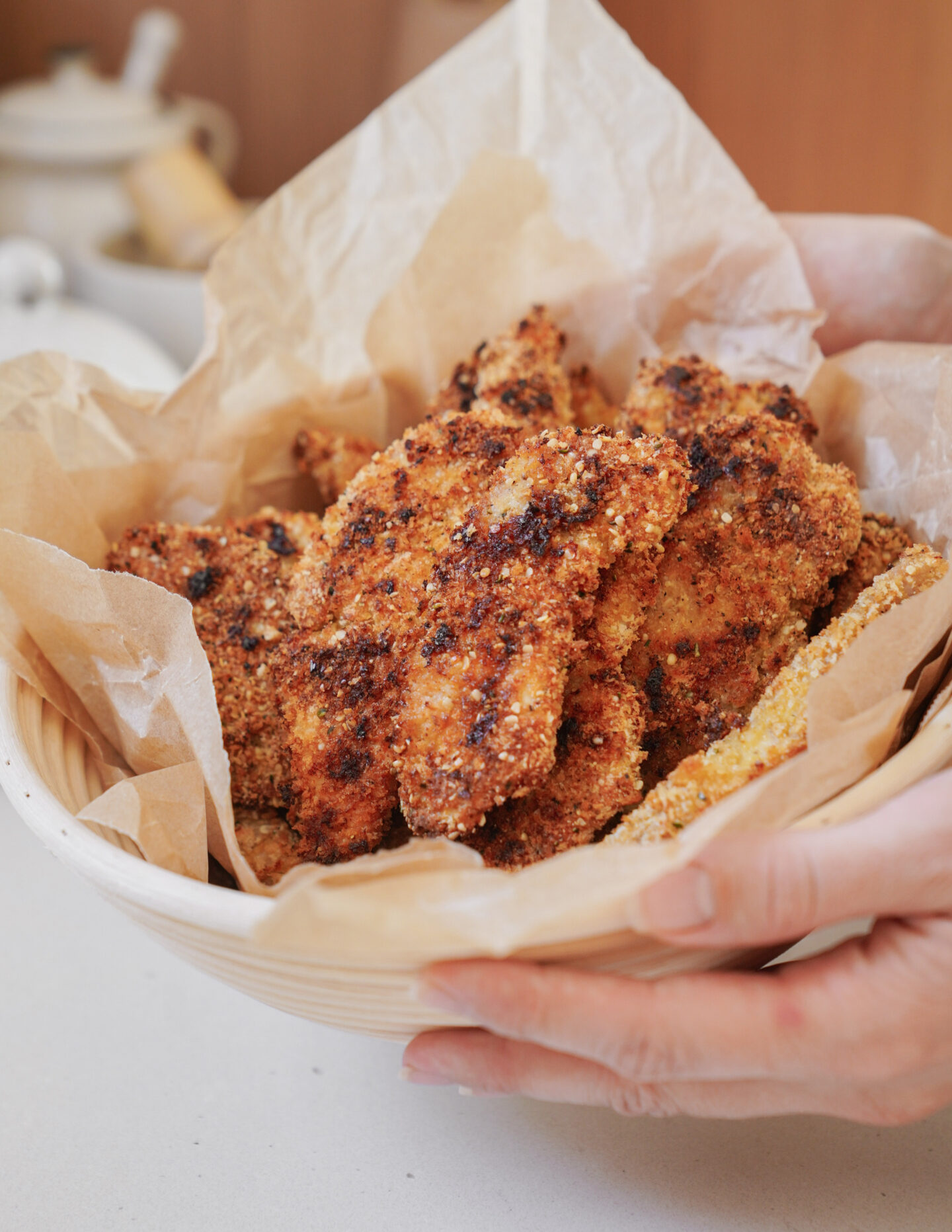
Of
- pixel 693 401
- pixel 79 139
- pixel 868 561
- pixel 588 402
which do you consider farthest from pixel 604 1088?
pixel 79 139

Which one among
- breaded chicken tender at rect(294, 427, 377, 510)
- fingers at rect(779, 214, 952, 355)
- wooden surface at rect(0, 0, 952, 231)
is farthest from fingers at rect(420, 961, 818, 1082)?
wooden surface at rect(0, 0, 952, 231)

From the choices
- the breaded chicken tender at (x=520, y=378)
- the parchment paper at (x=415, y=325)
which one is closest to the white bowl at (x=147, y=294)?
the parchment paper at (x=415, y=325)

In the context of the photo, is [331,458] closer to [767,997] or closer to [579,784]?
[579,784]

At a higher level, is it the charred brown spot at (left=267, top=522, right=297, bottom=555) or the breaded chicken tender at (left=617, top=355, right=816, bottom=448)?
the breaded chicken tender at (left=617, top=355, right=816, bottom=448)

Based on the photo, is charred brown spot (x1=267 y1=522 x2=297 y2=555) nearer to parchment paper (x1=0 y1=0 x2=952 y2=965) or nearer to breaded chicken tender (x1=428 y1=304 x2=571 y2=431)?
parchment paper (x1=0 y1=0 x2=952 y2=965)

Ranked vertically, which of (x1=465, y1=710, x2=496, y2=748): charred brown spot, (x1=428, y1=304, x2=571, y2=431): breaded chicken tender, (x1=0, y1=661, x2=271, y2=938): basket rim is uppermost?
(x1=428, y1=304, x2=571, y2=431): breaded chicken tender

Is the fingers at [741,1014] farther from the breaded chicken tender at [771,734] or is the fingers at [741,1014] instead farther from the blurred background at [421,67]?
the blurred background at [421,67]

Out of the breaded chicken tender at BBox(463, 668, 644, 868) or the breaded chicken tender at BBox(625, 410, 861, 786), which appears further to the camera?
the breaded chicken tender at BBox(625, 410, 861, 786)
